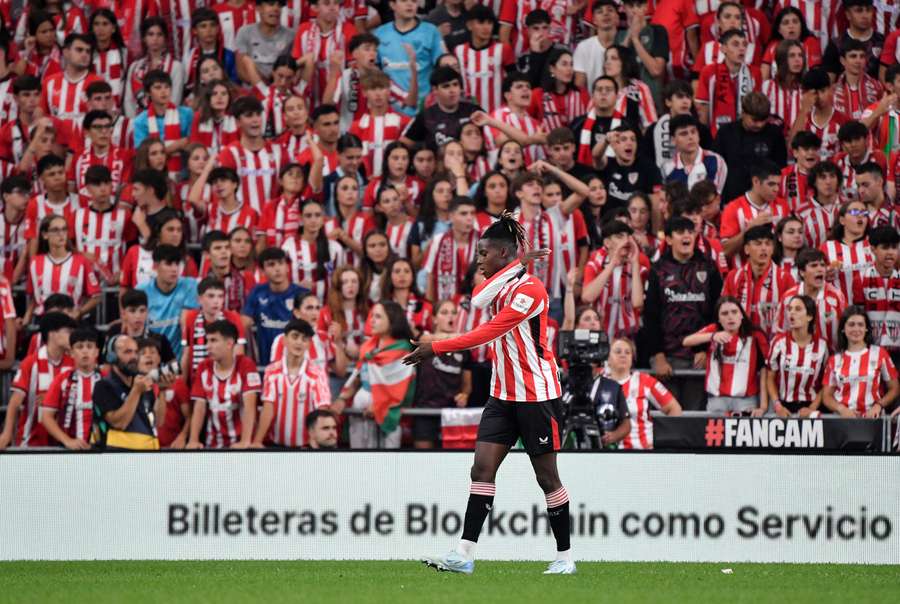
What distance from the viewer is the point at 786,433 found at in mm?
12758

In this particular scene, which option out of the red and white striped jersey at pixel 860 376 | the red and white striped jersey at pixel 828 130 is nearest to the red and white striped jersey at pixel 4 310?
the red and white striped jersey at pixel 860 376

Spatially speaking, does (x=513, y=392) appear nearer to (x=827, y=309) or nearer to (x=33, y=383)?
(x=827, y=309)

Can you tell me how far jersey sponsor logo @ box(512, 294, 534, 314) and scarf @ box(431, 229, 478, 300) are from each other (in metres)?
5.97

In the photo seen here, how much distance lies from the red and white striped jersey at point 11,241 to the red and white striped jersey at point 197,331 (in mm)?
3104

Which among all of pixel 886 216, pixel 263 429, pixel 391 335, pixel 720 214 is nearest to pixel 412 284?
Result: pixel 391 335

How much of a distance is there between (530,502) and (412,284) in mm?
3525

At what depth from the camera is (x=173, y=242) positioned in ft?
51.6

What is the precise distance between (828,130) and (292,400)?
22.5 feet

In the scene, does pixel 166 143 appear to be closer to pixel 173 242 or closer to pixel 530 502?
pixel 173 242

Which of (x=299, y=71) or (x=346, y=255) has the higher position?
(x=299, y=71)

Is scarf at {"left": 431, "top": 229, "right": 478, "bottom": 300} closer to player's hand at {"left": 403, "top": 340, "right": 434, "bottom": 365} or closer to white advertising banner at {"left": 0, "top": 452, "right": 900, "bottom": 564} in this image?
white advertising banner at {"left": 0, "top": 452, "right": 900, "bottom": 564}

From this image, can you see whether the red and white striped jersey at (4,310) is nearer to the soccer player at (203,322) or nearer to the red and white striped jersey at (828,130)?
the soccer player at (203,322)

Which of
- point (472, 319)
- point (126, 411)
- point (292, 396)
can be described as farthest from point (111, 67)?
point (126, 411)

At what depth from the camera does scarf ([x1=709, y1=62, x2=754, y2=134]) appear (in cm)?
1698
